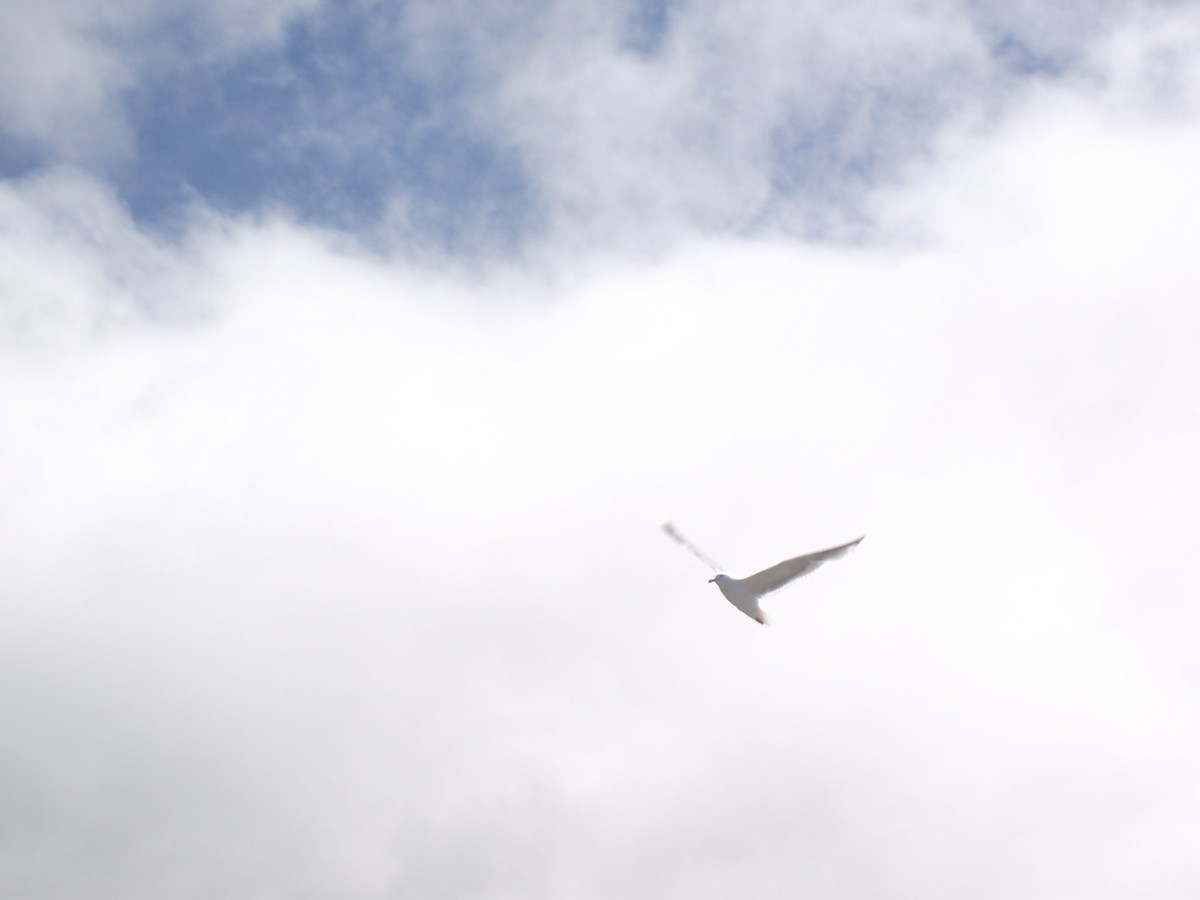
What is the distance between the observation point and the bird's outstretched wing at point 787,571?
64750mm

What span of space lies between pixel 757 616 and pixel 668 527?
430 inches

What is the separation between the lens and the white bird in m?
65.4

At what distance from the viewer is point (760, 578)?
69.2 meters

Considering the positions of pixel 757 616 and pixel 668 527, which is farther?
pixel 757 616

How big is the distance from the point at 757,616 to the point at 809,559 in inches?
277

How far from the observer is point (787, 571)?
6831cm

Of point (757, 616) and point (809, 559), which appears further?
point (757, 616)

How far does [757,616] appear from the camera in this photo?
70938 millimetres

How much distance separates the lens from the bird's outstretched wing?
64750 millimetres

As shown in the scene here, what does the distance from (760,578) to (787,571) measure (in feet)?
6.87

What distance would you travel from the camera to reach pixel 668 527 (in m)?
66.1

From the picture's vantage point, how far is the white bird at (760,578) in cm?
6538
